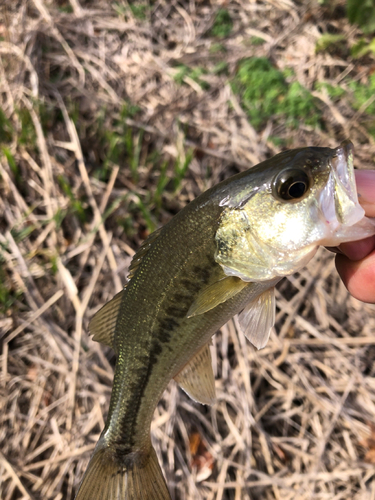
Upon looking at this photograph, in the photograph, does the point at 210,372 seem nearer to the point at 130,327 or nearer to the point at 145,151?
the point at 130,327

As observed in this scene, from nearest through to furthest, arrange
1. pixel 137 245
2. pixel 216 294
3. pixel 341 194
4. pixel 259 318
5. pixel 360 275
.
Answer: pixel 341 194
pixel 216 294
pixel 259 318
pixel 360 275
pixel 137 245

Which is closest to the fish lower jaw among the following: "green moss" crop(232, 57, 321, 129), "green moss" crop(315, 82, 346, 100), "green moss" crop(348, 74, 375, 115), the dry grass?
the dry grass

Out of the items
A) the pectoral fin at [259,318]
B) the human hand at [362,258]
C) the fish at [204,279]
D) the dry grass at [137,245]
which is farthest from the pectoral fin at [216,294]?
the dry grass at [137,245]

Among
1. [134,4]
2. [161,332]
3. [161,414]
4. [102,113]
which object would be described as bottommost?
[161,414]

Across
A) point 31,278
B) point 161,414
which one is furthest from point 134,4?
point 161,414

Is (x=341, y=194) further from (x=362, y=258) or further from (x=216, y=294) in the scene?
(x=216, y=294)

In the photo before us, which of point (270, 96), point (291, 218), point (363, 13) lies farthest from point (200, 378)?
point (363, 13)
